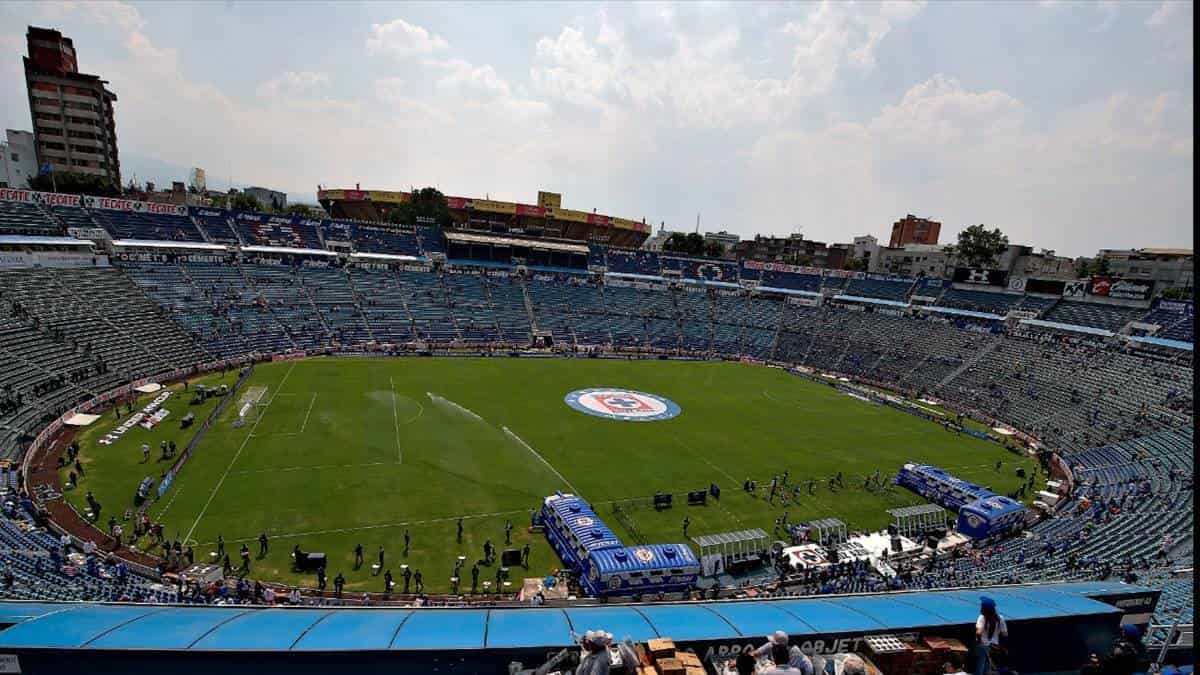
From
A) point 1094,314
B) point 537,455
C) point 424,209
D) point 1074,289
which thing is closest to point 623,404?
point 537,455

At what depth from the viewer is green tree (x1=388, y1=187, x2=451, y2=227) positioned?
365 ft

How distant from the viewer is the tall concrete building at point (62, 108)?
83812mm

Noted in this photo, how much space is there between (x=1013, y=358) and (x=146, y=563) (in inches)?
3068

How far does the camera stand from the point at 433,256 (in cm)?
8569

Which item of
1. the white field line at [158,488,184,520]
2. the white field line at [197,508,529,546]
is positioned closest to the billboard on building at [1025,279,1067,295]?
the white field line at [197,508,529,546]

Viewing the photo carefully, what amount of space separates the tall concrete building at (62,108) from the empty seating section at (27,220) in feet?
146

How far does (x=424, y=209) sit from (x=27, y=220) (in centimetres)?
6458

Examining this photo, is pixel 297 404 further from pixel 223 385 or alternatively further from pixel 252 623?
pixel 252 623

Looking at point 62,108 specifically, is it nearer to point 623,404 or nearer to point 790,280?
point 623,404

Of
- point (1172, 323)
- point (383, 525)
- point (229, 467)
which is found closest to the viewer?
point (383, 525)

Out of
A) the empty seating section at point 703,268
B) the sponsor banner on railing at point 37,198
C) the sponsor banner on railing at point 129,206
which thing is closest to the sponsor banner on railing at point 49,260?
the sponsor banner on railing at point 37,198

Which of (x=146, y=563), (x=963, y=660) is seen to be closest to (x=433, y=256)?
(x=146, y=563)

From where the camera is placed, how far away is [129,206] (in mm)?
64562

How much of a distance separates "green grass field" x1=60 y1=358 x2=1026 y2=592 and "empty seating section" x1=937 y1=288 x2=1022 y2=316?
101 feet
